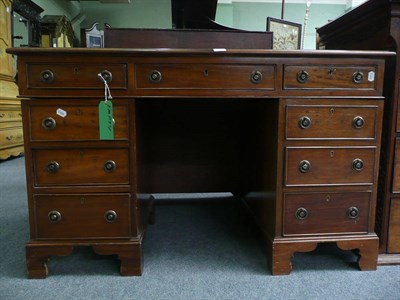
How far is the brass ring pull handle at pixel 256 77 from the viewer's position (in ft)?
3.42

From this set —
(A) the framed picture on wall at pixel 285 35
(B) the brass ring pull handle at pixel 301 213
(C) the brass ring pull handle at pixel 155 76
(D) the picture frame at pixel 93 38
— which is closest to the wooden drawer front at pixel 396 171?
(B) the brass ring pull handle at pixel 301 213

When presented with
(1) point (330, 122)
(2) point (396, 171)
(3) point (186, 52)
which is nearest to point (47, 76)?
(3) point (186, 52)

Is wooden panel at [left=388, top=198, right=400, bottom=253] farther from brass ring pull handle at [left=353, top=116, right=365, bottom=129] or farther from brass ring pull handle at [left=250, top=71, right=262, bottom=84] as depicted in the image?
brass ring pull handle at [left=250, top=71, right=262, bottom=84]

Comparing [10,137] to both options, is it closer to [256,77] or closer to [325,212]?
[256,77]

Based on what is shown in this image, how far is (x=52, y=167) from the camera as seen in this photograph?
104 centimetres

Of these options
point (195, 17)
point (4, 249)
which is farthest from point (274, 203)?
point (4, 249)

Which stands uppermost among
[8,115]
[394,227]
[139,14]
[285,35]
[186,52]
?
[139,14]

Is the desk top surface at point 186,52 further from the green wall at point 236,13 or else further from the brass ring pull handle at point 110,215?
the green wall at point 236,13

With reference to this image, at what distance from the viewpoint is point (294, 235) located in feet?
3.63

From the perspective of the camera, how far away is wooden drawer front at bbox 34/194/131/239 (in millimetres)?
1064

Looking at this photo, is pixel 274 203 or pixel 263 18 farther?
pixel 263 18

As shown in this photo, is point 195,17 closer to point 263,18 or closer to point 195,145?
point 195,145

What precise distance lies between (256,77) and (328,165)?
39 cm

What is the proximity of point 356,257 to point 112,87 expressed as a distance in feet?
3.62
